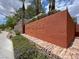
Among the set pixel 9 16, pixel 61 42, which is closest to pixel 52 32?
pixel 61 42

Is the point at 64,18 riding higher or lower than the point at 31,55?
higher

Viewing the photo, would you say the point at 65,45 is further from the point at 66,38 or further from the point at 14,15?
the point at 14,15

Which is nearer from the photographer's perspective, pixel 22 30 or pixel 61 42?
pixel 61 42

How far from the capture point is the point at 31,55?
28.0 ft

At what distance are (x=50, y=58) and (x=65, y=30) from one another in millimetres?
1833

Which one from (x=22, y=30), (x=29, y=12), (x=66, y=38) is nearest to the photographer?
(x=66, y=38)

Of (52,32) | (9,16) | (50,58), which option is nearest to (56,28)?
(52,32)

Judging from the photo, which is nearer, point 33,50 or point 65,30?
point 65,30

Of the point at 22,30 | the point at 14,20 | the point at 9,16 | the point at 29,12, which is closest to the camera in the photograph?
the point at 22,30

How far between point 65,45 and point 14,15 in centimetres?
5584

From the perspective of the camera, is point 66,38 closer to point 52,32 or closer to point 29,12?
point 52,32

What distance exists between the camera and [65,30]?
838cm

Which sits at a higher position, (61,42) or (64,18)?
(64,18)

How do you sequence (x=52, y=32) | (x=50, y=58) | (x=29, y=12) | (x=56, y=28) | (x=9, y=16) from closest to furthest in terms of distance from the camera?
(x=50, y=58) < (x=56, y=28) < (x=52, y=32) < (x=29, y=12) < (x=9, y=16)
